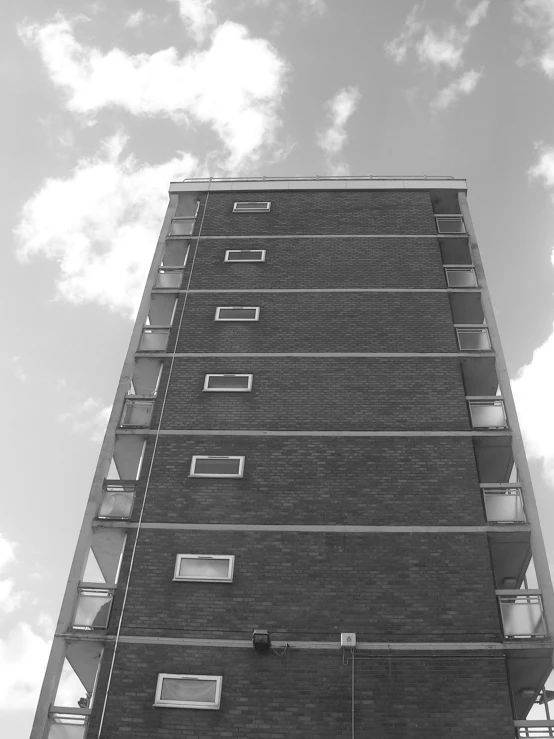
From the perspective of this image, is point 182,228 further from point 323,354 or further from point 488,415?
point 488,415

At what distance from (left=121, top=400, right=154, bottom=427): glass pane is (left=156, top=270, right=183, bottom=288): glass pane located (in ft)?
12.7

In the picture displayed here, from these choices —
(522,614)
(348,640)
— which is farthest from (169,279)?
(522,614)

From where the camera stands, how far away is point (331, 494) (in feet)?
46.1

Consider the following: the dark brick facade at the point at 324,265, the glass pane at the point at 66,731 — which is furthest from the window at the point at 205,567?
the dark brick facade at the point at 324,265

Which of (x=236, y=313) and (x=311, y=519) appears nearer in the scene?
(x=311, y=519)

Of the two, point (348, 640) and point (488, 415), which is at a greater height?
point (488, 415)

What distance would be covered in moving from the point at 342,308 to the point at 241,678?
27.6 feet

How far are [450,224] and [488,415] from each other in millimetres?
6994

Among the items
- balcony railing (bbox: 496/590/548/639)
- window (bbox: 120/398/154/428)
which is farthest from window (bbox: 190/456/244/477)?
balcony railing (bbox: 496/590/548/639)

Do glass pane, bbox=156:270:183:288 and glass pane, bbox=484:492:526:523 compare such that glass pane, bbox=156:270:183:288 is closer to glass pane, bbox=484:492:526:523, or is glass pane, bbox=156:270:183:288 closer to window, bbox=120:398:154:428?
window, bbox=120:398:154:428

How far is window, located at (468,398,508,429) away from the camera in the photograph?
15.2 metres

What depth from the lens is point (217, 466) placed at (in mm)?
14656

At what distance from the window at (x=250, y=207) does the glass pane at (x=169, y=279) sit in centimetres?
311

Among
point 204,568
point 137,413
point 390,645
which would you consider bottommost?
A: point 390,645
